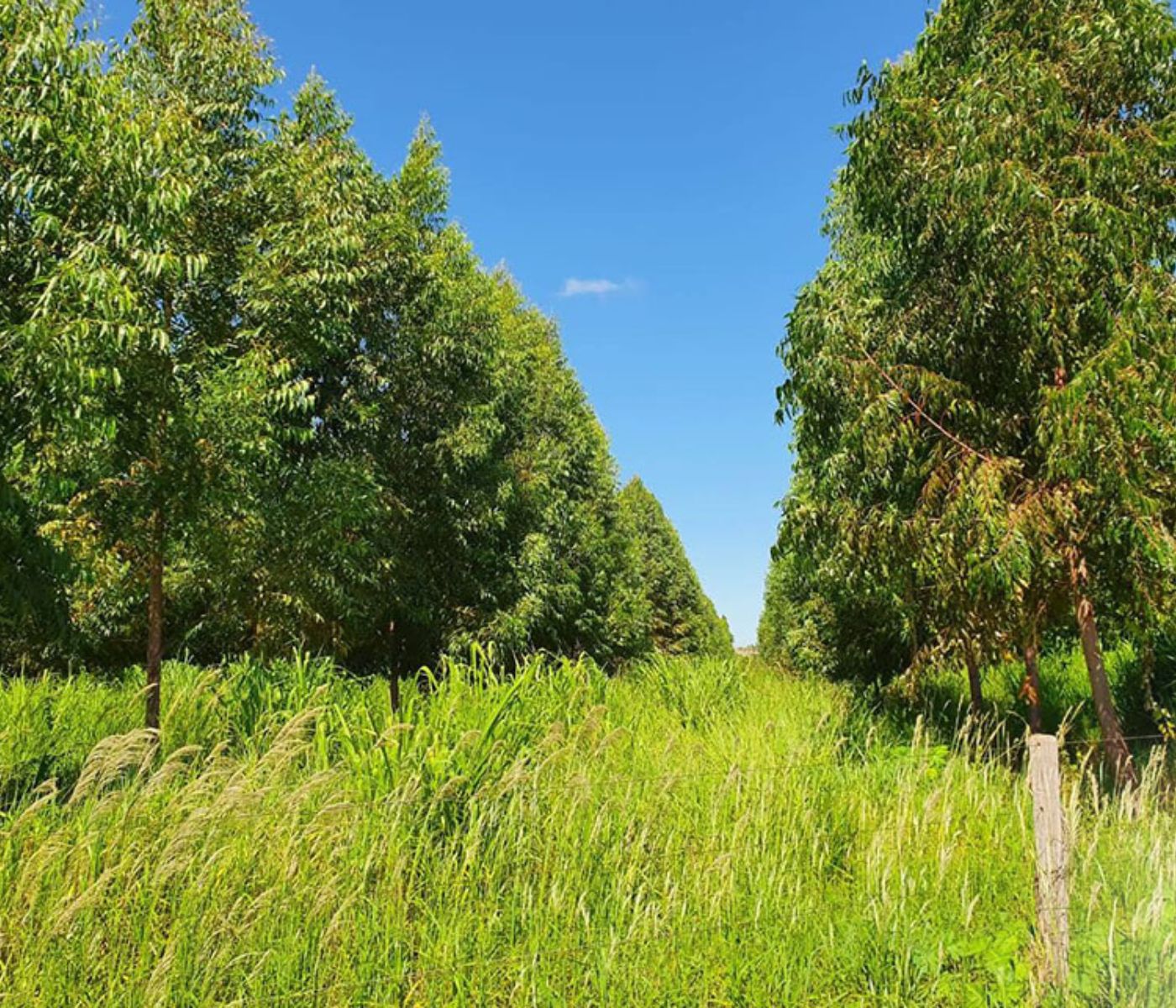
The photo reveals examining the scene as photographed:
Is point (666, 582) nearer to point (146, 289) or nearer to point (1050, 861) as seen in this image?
point (146, 289)

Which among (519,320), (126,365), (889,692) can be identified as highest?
(519,320)

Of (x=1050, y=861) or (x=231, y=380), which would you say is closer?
(x=1050, y=861)

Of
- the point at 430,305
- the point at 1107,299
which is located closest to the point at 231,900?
the point at 1107,299

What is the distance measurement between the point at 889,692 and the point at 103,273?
6.87 m

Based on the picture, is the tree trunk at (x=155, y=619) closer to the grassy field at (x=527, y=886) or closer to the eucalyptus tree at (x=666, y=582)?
the grassy field at (x=527, y=886)

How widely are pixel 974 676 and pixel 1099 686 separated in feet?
6.54

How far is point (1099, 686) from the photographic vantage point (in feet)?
20.5

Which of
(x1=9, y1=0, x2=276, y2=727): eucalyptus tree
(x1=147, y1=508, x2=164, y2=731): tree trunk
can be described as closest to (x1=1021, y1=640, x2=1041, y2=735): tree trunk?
(x1=9, y1=0, x2=276, y2=727): eucalyptus tree

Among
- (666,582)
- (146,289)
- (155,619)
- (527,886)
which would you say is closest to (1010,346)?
(527,886)

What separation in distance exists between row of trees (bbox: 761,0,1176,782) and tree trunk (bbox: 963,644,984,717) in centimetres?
4

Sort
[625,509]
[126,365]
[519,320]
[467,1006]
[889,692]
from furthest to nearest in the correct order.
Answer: [625,509] < [519,320] < [889,692] < [126,365] < [467,1006]

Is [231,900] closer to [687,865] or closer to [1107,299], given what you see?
[687,865]

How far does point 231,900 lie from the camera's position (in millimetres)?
2969

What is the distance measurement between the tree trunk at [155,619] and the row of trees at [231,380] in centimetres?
3
